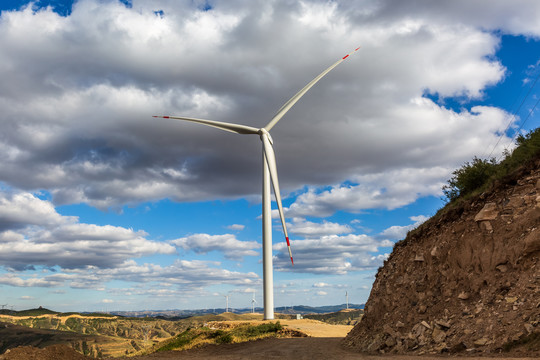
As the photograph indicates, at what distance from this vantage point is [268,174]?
5944 centimetres

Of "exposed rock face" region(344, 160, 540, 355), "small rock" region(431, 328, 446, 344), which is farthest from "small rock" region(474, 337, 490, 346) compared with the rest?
"small rock" region(431, 328, 446, 344)

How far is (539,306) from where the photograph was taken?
70.9ft

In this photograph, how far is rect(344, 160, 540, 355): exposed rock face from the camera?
76.4ft

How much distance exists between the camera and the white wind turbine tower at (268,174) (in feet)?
182

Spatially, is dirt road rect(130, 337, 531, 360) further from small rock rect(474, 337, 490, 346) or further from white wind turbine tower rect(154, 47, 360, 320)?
white wind turbine tower rect(154, 47, 360, 320)

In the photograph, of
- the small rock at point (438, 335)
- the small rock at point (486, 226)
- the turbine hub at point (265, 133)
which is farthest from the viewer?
the turbine hub at point (265, 133)

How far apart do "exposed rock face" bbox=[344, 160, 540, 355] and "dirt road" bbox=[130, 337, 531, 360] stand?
90.4 inches

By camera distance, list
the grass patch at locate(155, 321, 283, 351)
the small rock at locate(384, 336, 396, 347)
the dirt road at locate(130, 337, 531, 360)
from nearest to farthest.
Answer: the small rock at locate(384, 336, 396, 347), the dirt road at locate(130, 337, 531, 360), the grass patch at locate(155, 321, 283, 351)

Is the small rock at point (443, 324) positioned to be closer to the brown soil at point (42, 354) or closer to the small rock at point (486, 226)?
the small rock at point (486, 226)

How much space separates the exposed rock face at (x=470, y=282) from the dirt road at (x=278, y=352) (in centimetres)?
230

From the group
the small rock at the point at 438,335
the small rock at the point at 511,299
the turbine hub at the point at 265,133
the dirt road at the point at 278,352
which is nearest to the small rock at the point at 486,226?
the small rock at the point at 511,299

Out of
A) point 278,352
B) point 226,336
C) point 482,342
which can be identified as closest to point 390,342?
point 482,342

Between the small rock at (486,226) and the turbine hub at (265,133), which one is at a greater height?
the turbine hub at (265,133)

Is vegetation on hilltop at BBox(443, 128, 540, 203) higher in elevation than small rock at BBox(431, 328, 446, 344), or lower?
higher
